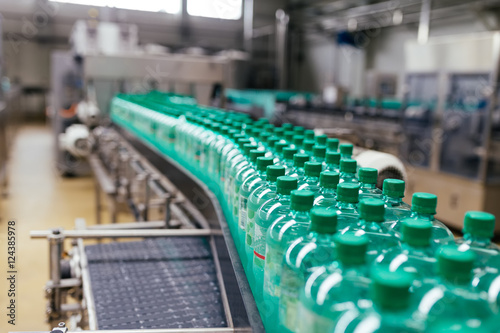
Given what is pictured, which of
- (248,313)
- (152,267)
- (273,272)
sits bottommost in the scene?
(152,267)

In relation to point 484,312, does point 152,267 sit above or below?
below

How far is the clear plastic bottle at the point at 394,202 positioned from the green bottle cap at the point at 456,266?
36 cm

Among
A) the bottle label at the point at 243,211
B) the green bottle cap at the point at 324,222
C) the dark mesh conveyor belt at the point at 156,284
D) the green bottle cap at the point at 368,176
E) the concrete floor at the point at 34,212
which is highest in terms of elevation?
the green bottle cap at the point at 368,176

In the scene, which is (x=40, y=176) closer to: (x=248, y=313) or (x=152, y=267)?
(x=152, y=267)

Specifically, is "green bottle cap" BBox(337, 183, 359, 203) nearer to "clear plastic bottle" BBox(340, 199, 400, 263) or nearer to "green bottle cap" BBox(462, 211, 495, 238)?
"clear plastic bottle" BBox(340, 199, 400, 263)

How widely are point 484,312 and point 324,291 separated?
0.19 meters

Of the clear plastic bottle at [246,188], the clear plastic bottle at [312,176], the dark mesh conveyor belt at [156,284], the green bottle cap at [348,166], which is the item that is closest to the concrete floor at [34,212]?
the dark mesh conveyor belt at [156,284]

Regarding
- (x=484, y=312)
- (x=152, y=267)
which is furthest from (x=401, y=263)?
(x=152, y=267)

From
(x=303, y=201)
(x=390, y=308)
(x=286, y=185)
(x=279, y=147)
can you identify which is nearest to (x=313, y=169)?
(x=286, y=185)

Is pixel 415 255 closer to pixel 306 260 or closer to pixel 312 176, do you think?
pixel 306 260

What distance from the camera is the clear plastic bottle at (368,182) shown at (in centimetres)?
102

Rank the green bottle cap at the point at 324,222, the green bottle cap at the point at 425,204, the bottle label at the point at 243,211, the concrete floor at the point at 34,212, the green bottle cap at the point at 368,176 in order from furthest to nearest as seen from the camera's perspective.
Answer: the concrete floor at the point at 34,212 < the bottle label at the point at 243,211 < the green bottle cap at the point at 368,176 < the green bottle cap at the point at 425,204 < the green bottle cap at the point at 324,222

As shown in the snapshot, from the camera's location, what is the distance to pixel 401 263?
688 millimetres

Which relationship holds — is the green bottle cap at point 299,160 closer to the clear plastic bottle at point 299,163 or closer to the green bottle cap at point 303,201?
the clear plastic bottle at point 299,163
